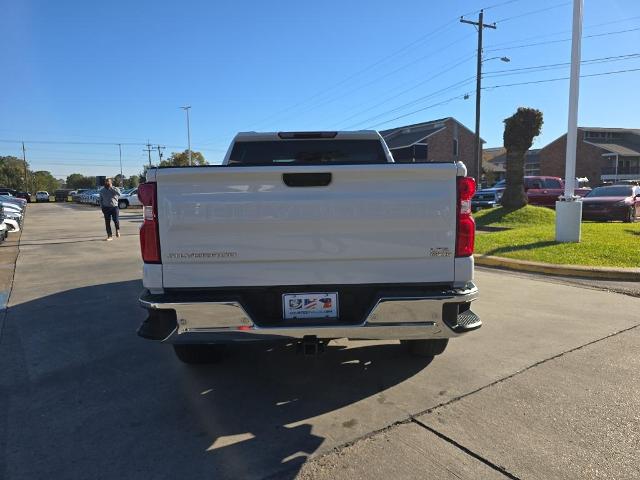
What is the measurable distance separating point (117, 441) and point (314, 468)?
51.3 inches

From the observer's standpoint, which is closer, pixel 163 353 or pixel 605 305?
pixel 163 353

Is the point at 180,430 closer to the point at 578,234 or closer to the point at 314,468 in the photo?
the point at 314,468

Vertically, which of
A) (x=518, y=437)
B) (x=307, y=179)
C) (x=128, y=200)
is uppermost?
(x=307, y=179)

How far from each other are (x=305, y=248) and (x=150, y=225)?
102 cm

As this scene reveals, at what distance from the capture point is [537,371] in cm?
398

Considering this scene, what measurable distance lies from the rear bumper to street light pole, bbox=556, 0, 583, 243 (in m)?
8.12

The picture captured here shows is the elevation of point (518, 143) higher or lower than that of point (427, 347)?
higher

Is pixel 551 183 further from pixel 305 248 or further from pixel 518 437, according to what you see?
pixel 305 248

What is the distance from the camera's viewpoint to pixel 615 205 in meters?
15.4

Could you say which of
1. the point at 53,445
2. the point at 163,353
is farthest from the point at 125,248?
the point at 53,445

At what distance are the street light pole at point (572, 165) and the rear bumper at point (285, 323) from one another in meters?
8.12

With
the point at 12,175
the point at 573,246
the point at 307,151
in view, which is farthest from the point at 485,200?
the point at 12,175

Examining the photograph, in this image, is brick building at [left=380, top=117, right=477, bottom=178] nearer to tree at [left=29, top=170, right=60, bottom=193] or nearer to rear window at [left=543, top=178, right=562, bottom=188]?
rear window at [left=543, top=178, right=562, bottom=188]

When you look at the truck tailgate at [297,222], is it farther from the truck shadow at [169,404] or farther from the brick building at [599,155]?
the brick building at [599,155]
